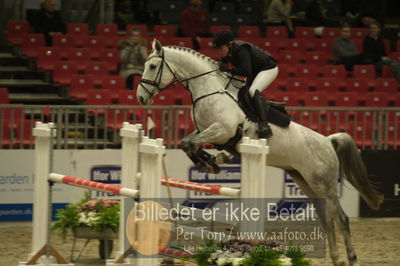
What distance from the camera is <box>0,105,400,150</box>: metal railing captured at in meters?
11.1

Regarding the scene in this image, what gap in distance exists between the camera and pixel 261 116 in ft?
30.2

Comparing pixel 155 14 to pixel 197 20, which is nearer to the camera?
pixel 197 20

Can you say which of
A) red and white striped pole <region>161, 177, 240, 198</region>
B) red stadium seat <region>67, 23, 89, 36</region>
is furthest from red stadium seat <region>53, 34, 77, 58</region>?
red and white striped pole <region>161, 177, 240, 198</region>

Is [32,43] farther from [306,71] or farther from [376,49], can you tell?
[376,49]

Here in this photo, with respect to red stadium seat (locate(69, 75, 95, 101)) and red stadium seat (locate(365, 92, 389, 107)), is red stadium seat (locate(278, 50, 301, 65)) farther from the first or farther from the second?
red stadium seat (locate(69, 75, 95, 101))

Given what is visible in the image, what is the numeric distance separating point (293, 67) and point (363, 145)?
2.89m

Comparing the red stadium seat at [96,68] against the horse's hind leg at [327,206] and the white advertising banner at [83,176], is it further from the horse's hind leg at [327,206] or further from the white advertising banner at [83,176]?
the horse's hind leg at [327,206]

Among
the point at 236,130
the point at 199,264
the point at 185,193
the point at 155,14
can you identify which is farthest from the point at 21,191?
the point at 155,14

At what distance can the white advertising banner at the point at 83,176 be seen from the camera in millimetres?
11180

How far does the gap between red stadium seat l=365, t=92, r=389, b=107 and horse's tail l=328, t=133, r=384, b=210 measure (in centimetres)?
433

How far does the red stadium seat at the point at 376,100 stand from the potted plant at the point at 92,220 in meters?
6.18

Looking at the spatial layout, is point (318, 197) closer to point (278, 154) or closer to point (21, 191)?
point (278, 154)

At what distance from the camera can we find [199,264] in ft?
22.4

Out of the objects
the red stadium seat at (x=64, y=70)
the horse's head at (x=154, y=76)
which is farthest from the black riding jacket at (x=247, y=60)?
the red stadium seat at (x=64, y=70)
